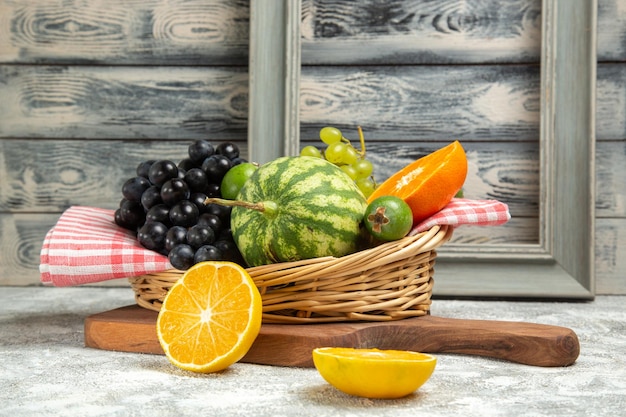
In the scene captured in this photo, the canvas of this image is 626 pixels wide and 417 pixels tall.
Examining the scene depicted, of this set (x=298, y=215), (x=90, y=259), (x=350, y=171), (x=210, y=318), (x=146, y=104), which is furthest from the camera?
(x=146, y=104)

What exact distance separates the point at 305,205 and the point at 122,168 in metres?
1.13

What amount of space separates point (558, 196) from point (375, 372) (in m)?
1.30

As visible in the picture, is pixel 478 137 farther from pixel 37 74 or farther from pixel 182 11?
pixel 37 74

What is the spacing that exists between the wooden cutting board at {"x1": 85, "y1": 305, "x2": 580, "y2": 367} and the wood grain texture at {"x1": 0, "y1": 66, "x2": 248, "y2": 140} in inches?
39.0

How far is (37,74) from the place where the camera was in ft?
6.69

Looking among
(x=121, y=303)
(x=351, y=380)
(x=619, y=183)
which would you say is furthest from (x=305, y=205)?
(x=619, y=183)

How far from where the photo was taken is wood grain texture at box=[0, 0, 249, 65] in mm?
2029

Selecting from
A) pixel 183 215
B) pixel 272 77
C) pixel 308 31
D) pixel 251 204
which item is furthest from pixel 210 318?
pixel 308 31

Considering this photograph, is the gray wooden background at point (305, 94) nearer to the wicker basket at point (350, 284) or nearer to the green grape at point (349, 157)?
the green grape at point (349, 157)

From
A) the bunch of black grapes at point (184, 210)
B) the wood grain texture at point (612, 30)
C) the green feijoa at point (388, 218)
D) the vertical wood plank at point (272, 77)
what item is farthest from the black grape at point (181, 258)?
the wood grain texture at point (612, 30)

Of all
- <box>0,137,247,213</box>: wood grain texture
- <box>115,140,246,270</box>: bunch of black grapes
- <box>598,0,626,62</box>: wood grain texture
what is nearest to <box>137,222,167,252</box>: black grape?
<box>115,140,246,270</box>: bunch of black grapes

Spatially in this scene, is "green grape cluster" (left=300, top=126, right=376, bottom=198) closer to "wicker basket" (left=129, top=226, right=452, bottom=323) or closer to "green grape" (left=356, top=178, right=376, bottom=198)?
"green grape" (left=356, top=178, right=376, bottom=198)

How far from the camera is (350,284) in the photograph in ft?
3.46

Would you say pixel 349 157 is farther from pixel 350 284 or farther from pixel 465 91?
pixel 465 91
